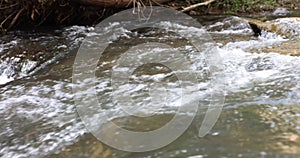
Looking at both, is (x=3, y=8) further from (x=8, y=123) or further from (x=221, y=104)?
(x=221, y=104)

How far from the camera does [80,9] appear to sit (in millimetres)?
6094

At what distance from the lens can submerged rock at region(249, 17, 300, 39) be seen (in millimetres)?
4664

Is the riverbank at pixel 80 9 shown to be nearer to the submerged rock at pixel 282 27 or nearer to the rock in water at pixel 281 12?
the rock in water at pixel 281 12

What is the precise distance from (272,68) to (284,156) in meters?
1.67

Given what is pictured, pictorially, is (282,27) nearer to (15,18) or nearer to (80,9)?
(80,9)

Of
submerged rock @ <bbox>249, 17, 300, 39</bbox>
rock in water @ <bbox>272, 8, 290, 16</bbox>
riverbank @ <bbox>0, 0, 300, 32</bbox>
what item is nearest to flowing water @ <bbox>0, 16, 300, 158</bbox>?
submerged rock @ <bbox>249, 17, 300, 39</bbox>

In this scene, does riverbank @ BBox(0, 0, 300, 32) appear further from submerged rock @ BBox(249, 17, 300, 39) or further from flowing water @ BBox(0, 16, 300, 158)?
submerged rock @ BBox(249, 17, 300, 39)

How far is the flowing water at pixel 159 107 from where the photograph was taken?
1.94 metres

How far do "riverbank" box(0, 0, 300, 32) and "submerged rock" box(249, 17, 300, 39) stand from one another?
6.10 feet

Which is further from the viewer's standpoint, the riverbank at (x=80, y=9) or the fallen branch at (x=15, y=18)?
the fallen branch at (x=15, y=18)

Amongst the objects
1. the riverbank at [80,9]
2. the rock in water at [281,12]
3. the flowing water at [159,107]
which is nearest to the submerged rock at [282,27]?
the flowing water at [159,107]

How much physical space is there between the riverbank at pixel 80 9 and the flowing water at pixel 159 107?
37.3 inches

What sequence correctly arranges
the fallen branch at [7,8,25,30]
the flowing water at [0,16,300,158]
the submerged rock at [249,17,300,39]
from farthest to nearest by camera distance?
the fallen branch at [7,8,25,30]
the submerged rock at [249,17,300,39]
the flowing water at [0,16,300,158]

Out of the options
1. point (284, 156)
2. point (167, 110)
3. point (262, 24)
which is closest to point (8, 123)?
point (167, 110)
